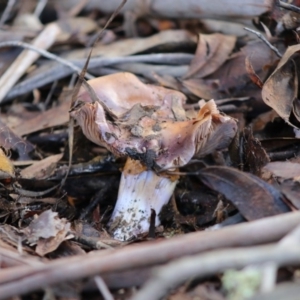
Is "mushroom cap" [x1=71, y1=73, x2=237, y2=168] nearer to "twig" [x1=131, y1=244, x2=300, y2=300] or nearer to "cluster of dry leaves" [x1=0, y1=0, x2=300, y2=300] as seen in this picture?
"cluster of dry leaves" [x1=0, y1=0, x2=300, y2=300]

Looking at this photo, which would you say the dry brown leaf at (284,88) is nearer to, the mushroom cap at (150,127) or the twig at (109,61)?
the mushroom cap at (150,127)

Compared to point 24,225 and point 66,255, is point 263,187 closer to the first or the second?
point 66,255

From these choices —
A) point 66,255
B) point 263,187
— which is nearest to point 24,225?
point 66,255

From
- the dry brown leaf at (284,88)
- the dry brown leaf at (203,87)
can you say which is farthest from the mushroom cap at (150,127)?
the dry brown leaf at (203,87)

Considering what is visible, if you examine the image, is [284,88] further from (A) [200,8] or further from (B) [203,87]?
(A) [200,8]

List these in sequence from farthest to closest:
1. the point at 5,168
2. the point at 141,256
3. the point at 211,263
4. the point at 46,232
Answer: the point at 5,168, the point at 46,232, the point at 141,256, the point at 211,263

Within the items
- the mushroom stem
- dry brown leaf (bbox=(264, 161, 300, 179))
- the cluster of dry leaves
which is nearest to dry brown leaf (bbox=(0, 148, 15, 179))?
the cluster of dry leaves

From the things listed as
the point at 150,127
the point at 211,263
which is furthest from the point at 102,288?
the point at 150,127
